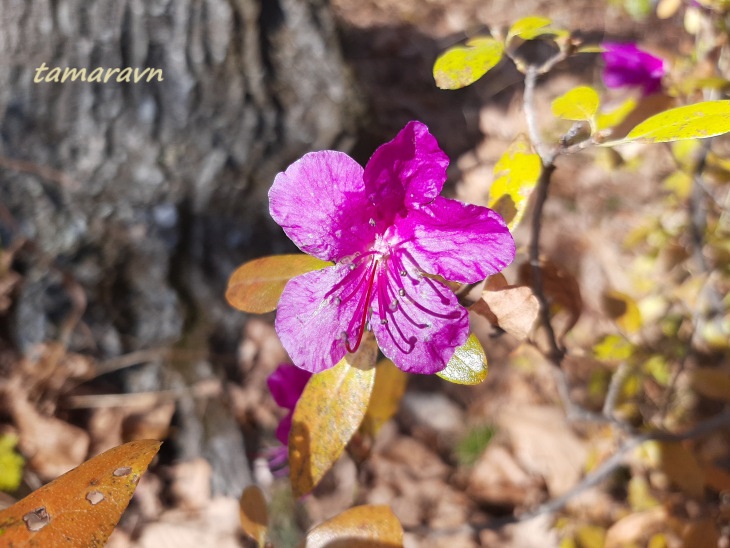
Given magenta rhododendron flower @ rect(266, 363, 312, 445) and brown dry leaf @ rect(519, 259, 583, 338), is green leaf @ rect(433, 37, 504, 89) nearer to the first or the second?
brown dry leaf @ rect(519, 259, 583, 338)

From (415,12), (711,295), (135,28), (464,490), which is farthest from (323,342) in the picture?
(415,12)

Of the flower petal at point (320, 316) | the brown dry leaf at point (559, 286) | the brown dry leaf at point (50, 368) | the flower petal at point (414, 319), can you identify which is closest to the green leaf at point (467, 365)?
the flower petal at point (414, 319)

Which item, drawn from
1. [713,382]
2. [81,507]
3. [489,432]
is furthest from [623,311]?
[81,507]

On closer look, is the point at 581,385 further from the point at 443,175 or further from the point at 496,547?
the point at 443,175

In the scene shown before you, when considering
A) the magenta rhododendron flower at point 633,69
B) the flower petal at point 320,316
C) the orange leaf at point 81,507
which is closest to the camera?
the orange leaf at point 81,507

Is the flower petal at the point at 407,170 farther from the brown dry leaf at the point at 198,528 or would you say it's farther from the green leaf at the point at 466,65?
the brown dry leaf at the point at 198,528

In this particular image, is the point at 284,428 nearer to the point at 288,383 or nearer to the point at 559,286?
the point at 288,383
